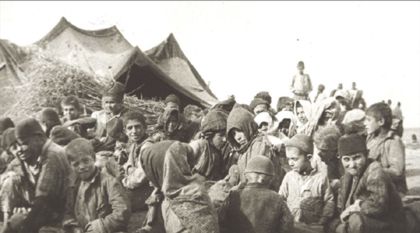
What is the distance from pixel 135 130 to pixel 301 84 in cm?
975

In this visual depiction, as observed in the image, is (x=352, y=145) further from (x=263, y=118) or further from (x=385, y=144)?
(x=263, y=118)

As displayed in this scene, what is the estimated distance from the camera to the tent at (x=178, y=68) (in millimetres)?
13911

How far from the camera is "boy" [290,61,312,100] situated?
15.1 metres

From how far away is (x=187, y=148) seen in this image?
14.3 feet

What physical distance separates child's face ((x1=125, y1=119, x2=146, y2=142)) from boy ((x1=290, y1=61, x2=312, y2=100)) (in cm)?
945

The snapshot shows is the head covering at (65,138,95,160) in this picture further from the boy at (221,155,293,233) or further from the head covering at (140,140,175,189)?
the boy at (221,155,293,233)

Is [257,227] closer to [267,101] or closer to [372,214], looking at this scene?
[372,214]

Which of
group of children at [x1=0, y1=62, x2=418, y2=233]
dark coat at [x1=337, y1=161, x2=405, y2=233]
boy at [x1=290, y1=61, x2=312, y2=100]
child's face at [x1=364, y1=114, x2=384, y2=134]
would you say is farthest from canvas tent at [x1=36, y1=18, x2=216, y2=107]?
dark coat at [x1=337, y1=161, x2=405, y2=233]

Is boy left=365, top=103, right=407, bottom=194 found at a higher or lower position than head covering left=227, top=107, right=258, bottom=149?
lower

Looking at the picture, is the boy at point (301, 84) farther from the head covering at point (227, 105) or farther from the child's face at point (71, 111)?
the child's face at point (71, 111)

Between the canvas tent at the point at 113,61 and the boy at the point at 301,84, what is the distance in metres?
2.58

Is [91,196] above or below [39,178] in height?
below

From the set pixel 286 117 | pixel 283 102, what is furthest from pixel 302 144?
pixel 283 102

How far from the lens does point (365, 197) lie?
4.41 m
